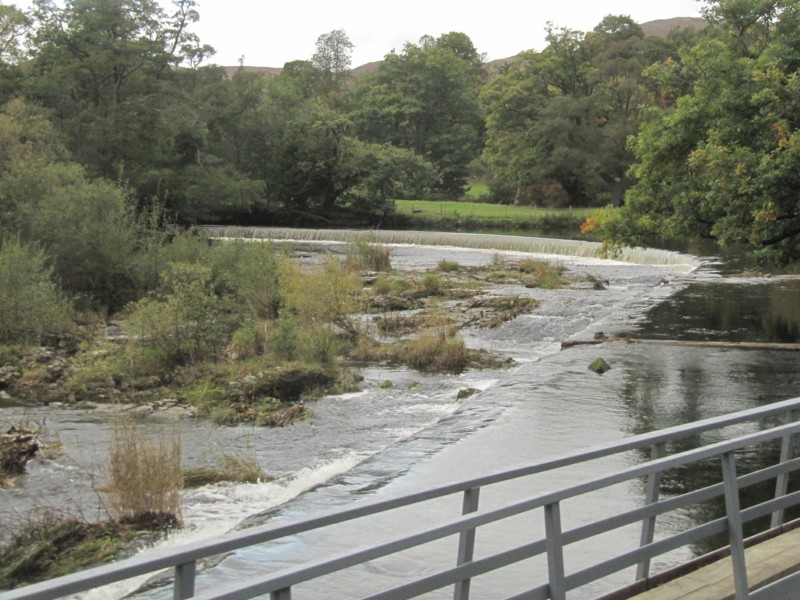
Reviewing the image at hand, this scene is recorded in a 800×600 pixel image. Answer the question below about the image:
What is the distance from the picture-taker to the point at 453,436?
12477 mm

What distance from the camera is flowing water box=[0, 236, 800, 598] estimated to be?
8.28 m

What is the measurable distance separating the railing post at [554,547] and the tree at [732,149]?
14892 mm

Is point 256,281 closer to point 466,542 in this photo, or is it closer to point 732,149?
point 732,149

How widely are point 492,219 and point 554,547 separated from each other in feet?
213

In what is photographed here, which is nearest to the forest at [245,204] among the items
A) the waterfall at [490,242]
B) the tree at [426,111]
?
the waterfall at [490,242]

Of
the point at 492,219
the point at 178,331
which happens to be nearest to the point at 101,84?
the point at 492,219

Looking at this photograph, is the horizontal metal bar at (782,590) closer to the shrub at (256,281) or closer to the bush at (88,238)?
the shrub at (256,281)

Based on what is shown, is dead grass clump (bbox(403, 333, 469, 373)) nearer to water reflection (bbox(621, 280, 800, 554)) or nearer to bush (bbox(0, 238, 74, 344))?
water reflection (bbox(621, 280, 800, 554))

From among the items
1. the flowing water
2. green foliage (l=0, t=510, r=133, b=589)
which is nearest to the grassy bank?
the flowing water

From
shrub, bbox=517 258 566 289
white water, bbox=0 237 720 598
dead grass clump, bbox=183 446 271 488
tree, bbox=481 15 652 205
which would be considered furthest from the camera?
tree, bbox=481 15 652 205

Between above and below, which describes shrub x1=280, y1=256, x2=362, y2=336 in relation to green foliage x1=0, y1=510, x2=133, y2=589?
above

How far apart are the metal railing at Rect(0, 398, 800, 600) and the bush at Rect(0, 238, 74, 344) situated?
17.1 metres

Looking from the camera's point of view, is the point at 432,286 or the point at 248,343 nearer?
the point at 248,343

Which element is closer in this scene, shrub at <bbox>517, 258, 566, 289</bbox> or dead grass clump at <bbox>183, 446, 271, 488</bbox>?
dead grass clump at <bbox>183, 446, 271, 488</bbox>
